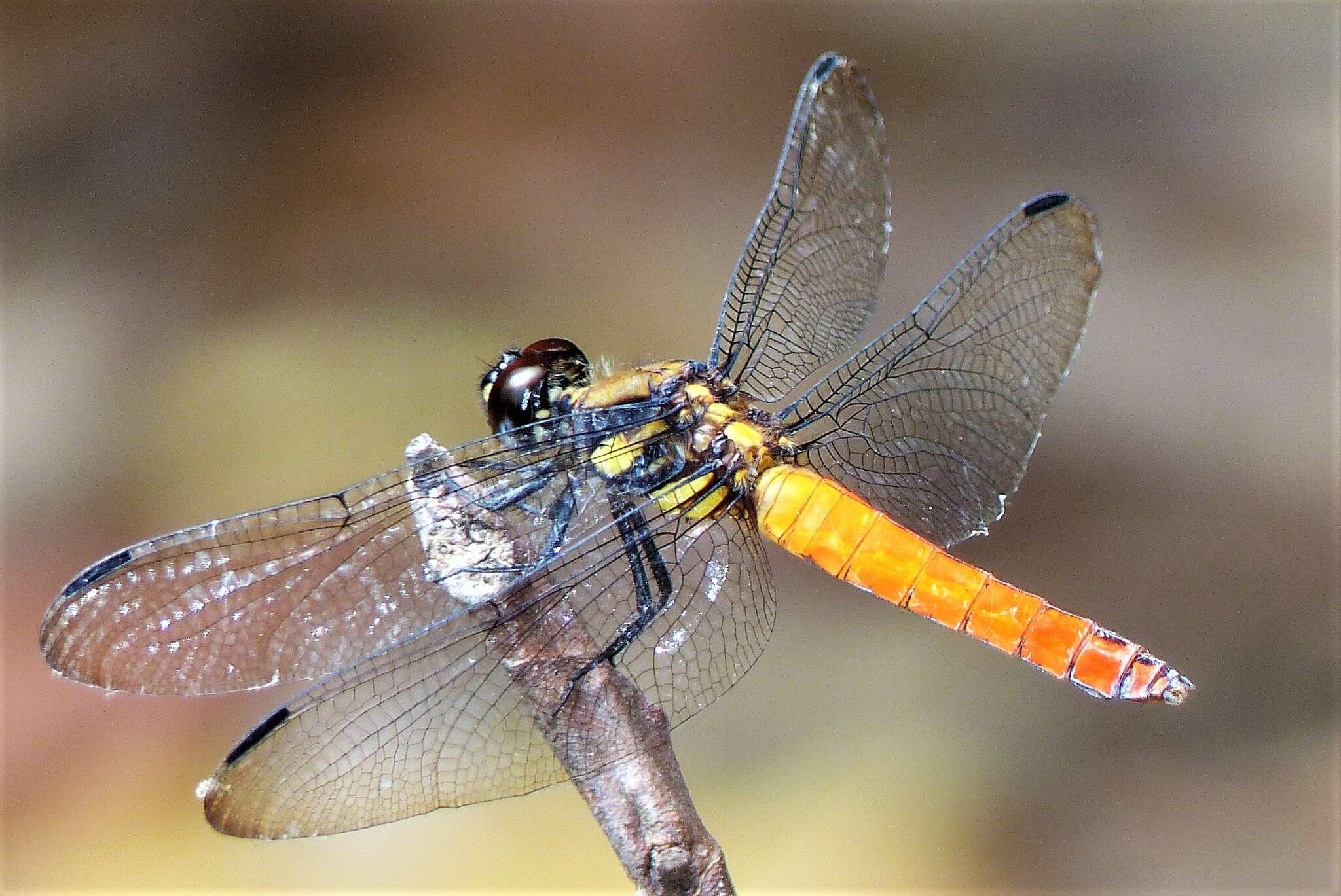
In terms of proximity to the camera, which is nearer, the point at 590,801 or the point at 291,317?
the point at 590,801

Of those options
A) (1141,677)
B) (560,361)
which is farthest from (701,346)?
(1141,677)

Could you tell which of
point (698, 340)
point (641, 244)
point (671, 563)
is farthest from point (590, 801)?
point (641, 244)

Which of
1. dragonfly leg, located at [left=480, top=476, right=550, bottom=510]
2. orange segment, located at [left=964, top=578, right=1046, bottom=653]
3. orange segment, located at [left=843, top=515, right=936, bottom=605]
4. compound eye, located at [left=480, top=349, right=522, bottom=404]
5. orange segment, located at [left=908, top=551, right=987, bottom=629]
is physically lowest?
orange segment, located at [left=964, top=578, right=1046, bottom=653]

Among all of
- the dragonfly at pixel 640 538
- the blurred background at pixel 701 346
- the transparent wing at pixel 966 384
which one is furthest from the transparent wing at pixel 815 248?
the blurred background at pixel 701 346

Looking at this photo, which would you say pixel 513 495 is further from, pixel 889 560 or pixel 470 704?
pixel 889 560

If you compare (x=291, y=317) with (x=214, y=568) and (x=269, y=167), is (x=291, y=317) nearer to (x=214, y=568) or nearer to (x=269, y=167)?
(x=269, y=167)

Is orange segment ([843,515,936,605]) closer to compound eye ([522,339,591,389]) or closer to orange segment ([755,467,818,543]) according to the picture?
orange segment ([755,467,818,543])

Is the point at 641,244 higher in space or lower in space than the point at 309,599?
higher

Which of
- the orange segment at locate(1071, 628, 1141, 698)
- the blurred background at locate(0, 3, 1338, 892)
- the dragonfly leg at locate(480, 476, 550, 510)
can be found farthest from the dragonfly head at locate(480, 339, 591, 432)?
the blurred background at locate(0, 3, 1338, 892)
